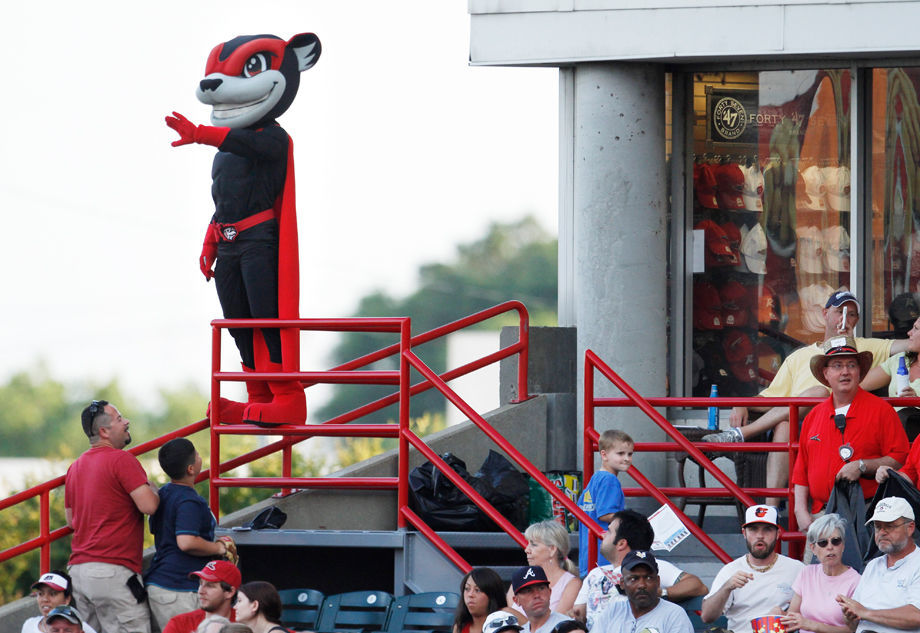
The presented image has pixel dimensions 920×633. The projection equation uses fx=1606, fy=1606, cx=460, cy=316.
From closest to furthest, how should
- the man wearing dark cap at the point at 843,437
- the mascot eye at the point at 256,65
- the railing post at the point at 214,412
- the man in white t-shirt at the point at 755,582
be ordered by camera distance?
the man in white t-shirt at the point at 755,582 < the man wearing dark cap at the point at 843,437 < the railing post at the point at 214,412 < the mascot eye at the point at 256,65

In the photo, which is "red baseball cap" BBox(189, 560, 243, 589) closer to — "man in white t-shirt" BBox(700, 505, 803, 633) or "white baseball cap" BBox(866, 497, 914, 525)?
"man in white t-shirt" BBox(700, 505, 803, 633)

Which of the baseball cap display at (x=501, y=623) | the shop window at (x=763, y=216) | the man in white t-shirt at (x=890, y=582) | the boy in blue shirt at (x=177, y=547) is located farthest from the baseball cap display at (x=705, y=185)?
the baseball cap display at (x=501, y=623)

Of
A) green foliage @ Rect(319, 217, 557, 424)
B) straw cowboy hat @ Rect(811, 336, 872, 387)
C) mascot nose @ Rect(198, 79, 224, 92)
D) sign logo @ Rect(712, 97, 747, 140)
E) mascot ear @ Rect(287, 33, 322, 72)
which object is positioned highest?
mascot ear @ Rect(287, 33, 322, 72)

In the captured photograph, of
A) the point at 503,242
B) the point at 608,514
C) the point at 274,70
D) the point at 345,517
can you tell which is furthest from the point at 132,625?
the point at 503,242

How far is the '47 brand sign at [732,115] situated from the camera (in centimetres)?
1240

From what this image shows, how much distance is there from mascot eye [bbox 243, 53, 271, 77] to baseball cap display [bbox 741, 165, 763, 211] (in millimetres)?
3917

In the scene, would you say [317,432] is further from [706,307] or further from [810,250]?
[810,250]

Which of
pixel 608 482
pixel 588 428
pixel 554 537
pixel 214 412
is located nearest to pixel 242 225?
pixel 214 412

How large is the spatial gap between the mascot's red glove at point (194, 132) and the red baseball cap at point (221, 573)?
2969 mm

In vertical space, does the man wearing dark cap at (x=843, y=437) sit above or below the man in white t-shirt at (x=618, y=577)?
above

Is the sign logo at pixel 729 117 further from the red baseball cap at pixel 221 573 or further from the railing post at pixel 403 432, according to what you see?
the red baseball cap at pixel 221 573

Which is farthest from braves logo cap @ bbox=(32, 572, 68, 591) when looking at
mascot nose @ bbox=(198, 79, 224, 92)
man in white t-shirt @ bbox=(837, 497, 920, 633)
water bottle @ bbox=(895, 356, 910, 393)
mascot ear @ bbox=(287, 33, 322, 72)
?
water bottle @ bbox=(895, 356, 910, 393)

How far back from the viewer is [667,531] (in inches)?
339

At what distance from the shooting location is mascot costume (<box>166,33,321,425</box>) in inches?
419
